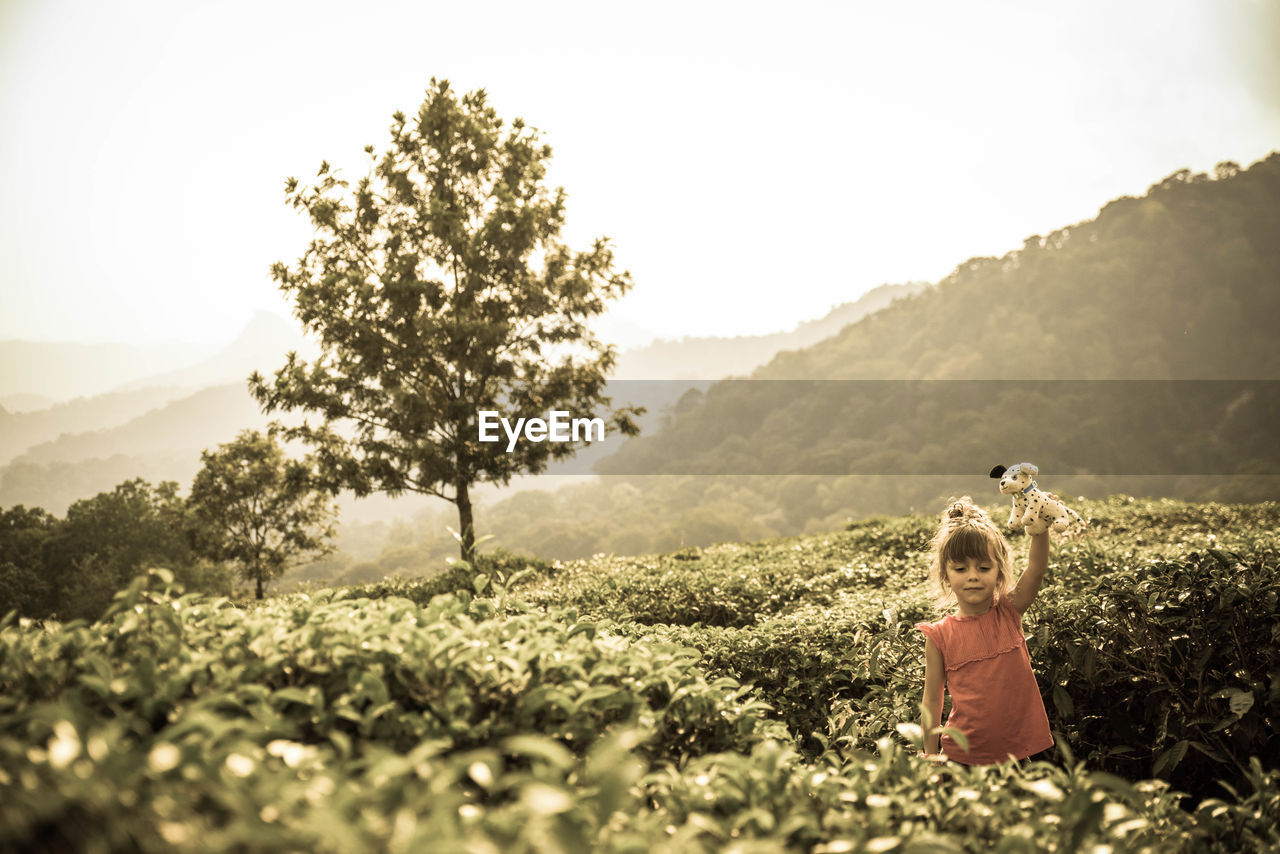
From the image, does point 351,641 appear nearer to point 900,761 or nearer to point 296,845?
point 296,845

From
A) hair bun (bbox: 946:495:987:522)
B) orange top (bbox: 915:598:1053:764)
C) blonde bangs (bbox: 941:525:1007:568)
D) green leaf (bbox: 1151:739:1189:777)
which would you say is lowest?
green leaf (bbox: 1151:739:1189:777)

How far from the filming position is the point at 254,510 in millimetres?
25484

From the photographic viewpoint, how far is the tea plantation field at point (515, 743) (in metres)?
1.05

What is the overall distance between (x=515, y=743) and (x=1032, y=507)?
2991 mm

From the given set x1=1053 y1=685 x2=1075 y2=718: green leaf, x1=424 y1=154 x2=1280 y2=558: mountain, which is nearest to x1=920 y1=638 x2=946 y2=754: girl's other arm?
x1=1053 y1=685 x2=1075 y2=718: green leaf

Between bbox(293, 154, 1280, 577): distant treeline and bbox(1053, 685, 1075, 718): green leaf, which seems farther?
bbox(293, 154, 1280, 577): distant treeline

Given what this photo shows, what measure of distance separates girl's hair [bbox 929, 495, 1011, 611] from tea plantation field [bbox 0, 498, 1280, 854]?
0.67m

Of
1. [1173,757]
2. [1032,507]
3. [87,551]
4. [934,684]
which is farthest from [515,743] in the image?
[87,551]

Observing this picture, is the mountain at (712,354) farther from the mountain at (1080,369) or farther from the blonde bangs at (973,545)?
the blonde bangs at (973,545)

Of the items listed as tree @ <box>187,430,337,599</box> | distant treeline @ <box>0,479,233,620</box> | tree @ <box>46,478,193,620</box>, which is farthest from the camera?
tree @ <box>46,478,193,620</box>

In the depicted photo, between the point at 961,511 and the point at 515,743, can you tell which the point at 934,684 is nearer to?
the point at 961,511

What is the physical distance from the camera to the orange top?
3166 mm

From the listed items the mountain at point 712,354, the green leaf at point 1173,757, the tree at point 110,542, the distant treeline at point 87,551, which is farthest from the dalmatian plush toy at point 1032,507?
the mountain at point 712,354

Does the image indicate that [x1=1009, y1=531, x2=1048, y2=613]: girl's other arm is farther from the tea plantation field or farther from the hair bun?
the tea plantation field
